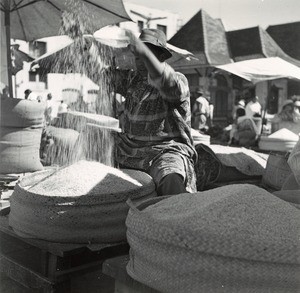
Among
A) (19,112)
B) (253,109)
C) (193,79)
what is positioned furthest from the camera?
(193,79)

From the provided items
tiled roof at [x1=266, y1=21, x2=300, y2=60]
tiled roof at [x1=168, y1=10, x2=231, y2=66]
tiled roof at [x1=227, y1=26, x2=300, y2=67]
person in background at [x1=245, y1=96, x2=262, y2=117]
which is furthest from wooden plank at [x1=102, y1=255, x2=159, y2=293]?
tiled roof at [x1=266, y1=21, x2=300, y2=60]

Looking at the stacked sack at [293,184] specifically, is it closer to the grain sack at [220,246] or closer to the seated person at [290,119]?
the grain sack at [220,246]

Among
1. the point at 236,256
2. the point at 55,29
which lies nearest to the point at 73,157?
the point at 55,29

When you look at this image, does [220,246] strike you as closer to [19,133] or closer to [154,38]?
[154,38]

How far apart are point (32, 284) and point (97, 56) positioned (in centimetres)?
179

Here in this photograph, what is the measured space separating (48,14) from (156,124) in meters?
3.17

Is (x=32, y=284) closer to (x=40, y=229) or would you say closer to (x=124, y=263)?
(x=40, y=229)

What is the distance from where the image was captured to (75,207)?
1.67 m

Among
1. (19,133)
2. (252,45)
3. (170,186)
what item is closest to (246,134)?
(19,133)

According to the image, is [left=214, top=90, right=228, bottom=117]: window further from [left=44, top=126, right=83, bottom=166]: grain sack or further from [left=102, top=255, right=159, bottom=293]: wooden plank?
[left=102, top=255, right=159, bottom=293]: wooden plank

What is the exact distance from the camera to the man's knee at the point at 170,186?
214 centimetres

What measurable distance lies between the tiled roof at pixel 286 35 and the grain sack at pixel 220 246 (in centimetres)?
1968

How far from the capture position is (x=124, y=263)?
1485 mm

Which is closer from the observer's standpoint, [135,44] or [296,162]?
[296,162]
